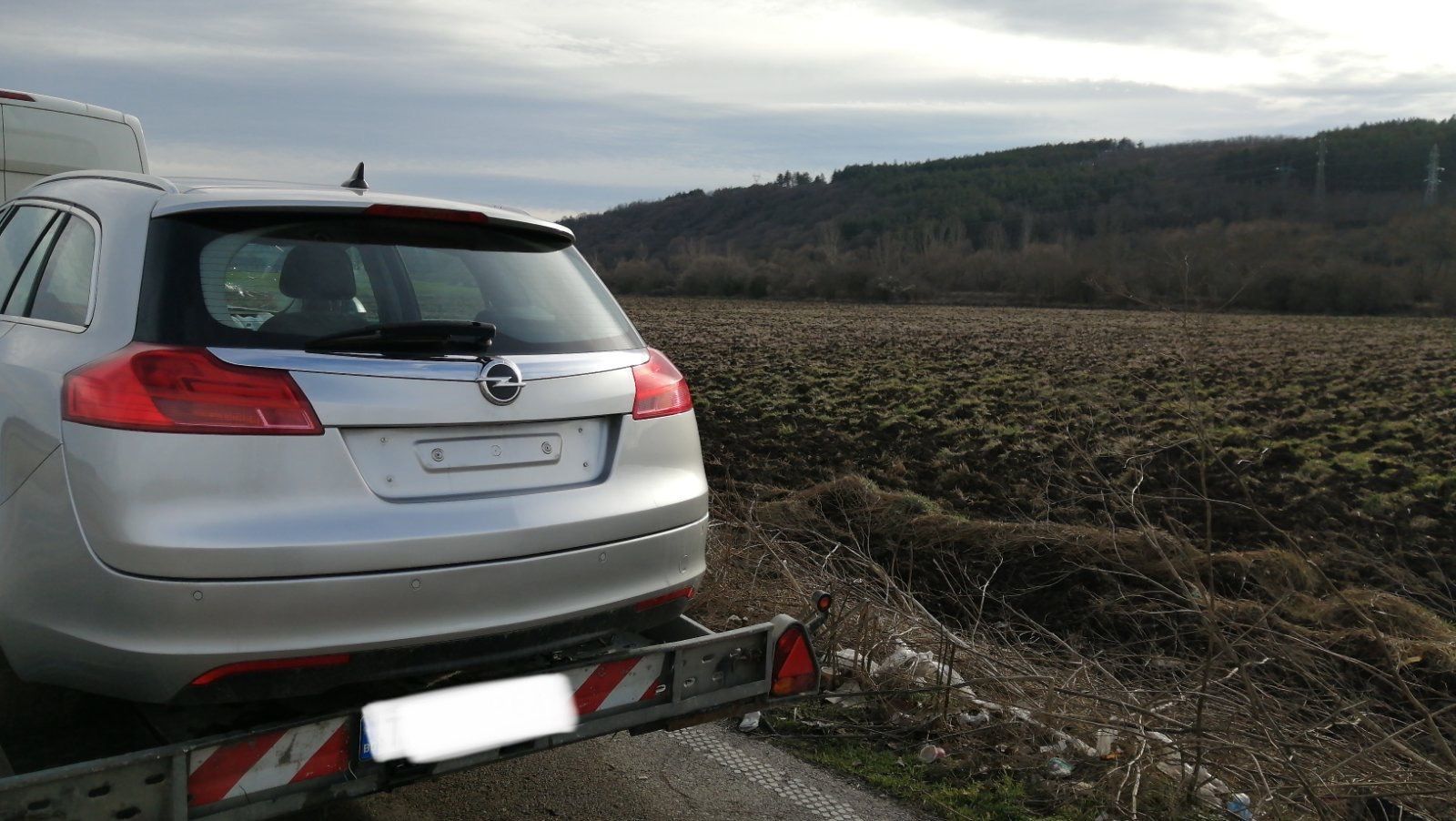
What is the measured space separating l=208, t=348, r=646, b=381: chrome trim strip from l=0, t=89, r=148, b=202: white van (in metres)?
4.49

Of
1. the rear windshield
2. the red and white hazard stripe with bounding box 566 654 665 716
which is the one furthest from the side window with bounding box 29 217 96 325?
the red and white hazard stripe with bounding box 566 654 665 716

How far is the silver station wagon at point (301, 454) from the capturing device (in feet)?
8.03

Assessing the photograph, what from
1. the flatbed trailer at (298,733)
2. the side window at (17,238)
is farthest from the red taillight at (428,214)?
the flatbed trailer at (298,733)

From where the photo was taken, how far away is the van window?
6516 mm

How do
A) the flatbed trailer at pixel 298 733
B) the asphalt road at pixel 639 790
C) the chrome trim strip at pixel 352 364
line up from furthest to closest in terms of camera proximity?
the asphalt road at pixel 639 790
the chrome trim strip at pixel 352 364
the flatbed trailer at pixel 298 733

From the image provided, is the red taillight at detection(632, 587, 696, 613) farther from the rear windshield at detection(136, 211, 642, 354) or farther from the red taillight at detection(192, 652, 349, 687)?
the red taillight at detection(192, 652, 349, 687)

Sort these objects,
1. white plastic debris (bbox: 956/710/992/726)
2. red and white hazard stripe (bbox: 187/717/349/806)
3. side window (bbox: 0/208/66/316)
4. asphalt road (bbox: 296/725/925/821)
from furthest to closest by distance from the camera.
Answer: white plastic debris (bbox: 956/710/992/726), asphalt road (bbox: 296/725/925/821), side window (bbox: 0/208/66/316), red and white hazard stripe (bbox: 187/717/349/806)

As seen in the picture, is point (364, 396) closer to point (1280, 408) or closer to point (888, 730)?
point (888, 730)

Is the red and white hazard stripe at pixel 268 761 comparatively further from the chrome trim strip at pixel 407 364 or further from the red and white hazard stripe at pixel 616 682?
the chrome trim strip at pixel 407 364

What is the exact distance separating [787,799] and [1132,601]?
3.96m

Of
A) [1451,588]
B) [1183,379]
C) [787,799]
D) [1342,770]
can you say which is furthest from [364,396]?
[1183,379]

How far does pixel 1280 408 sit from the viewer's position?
17.0 m

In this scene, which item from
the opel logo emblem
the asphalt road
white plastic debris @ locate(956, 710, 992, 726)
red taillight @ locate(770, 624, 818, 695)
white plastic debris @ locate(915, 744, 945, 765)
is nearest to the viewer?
the opel logo emblem

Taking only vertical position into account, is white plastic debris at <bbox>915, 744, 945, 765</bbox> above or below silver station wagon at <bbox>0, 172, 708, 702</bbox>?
below
